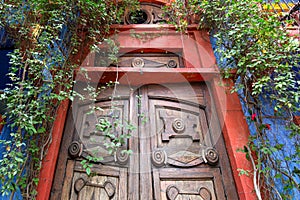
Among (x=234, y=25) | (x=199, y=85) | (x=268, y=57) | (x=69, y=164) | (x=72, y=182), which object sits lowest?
(x=72, y=182)

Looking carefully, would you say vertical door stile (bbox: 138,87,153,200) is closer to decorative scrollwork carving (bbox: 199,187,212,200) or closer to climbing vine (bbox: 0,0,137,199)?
decorative scrollwork carving (bbox: 199,187,212,200)

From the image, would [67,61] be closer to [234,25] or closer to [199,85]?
[199,85]

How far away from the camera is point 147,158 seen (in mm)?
2178

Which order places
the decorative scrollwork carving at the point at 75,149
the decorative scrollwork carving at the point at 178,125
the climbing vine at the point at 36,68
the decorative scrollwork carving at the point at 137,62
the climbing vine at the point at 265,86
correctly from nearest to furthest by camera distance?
the climbing vine at the point at 36,68 → the climbing vine at the point at 265,86 → the decorative scrollwork carving at the point at 75,149 → the decorative scrollwork carving at the point at 178,125 → the decorative scrollwork carving at the point at 137,62

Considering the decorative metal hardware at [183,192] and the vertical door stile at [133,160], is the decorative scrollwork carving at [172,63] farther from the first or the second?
the decorative metal hardware at [183,192]

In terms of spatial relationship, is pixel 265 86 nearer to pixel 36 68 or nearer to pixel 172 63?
pixel 172 63

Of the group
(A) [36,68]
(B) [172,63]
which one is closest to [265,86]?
(B) [172,63]

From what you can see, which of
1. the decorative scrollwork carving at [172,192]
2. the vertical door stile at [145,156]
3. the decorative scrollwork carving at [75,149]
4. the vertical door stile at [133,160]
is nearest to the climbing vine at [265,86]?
the decorative scrollwork carving at [172,192]

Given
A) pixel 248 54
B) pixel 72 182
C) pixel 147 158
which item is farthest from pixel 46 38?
pixel 248 54

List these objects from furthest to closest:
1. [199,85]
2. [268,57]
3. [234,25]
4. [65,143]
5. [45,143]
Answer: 1. [199,85]
2. [234,25]
3. [65,143]
4. [268,57]
5. [45,143]

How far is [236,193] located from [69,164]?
163 centimetres

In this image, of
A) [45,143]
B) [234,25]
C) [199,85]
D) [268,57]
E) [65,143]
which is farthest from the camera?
[199,85]

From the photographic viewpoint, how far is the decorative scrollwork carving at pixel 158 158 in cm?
213

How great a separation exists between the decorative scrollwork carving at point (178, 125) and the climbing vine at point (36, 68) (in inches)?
46.5
